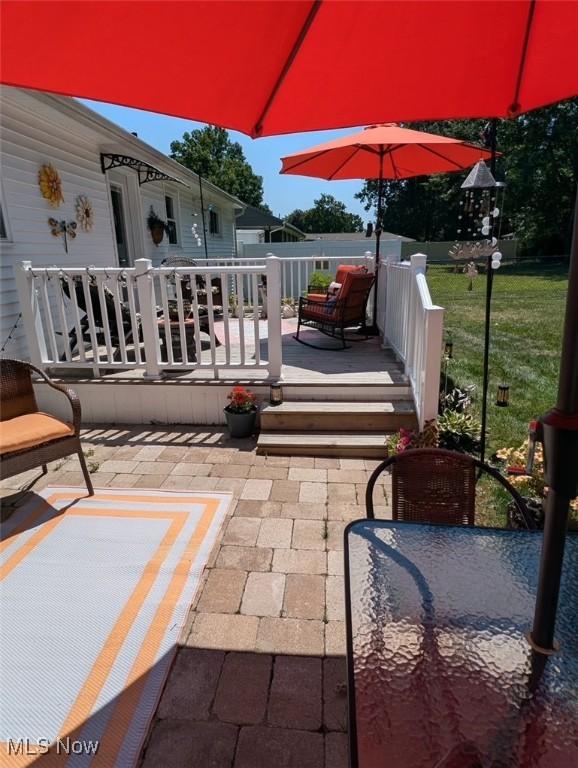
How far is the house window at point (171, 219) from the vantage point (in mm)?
9656

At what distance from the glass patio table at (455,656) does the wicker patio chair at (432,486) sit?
0.28 metres

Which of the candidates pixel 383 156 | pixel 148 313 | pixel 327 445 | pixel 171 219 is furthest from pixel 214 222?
pixel 327 445

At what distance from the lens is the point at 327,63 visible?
1432 mm

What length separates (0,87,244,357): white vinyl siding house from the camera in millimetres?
4434

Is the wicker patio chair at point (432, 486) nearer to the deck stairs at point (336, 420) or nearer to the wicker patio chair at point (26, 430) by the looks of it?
the deck stairs at point (336, 420)

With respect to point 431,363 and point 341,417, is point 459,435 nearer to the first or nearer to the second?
point 431,363

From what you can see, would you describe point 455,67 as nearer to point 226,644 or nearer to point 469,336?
point 226,644

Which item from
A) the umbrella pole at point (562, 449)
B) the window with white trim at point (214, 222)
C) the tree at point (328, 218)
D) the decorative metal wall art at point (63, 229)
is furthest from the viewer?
the tree at point (328, 218)

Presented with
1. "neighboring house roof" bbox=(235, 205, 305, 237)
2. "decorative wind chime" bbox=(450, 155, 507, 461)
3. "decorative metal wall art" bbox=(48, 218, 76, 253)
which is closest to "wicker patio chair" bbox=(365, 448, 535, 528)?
"decorative wind chime" bbox=(450, 155, 507, 461)

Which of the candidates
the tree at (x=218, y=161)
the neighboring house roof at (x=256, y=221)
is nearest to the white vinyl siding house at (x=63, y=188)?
the neighboring house roof at (x=256, y=221)

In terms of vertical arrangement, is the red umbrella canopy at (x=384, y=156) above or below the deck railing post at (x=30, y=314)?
above

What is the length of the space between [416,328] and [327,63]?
8.48ft

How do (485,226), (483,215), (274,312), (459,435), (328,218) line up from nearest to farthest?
(485,226) < (483,215) < (459,435) < (274,312) < (328,218)

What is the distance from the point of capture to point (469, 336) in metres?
7.78
